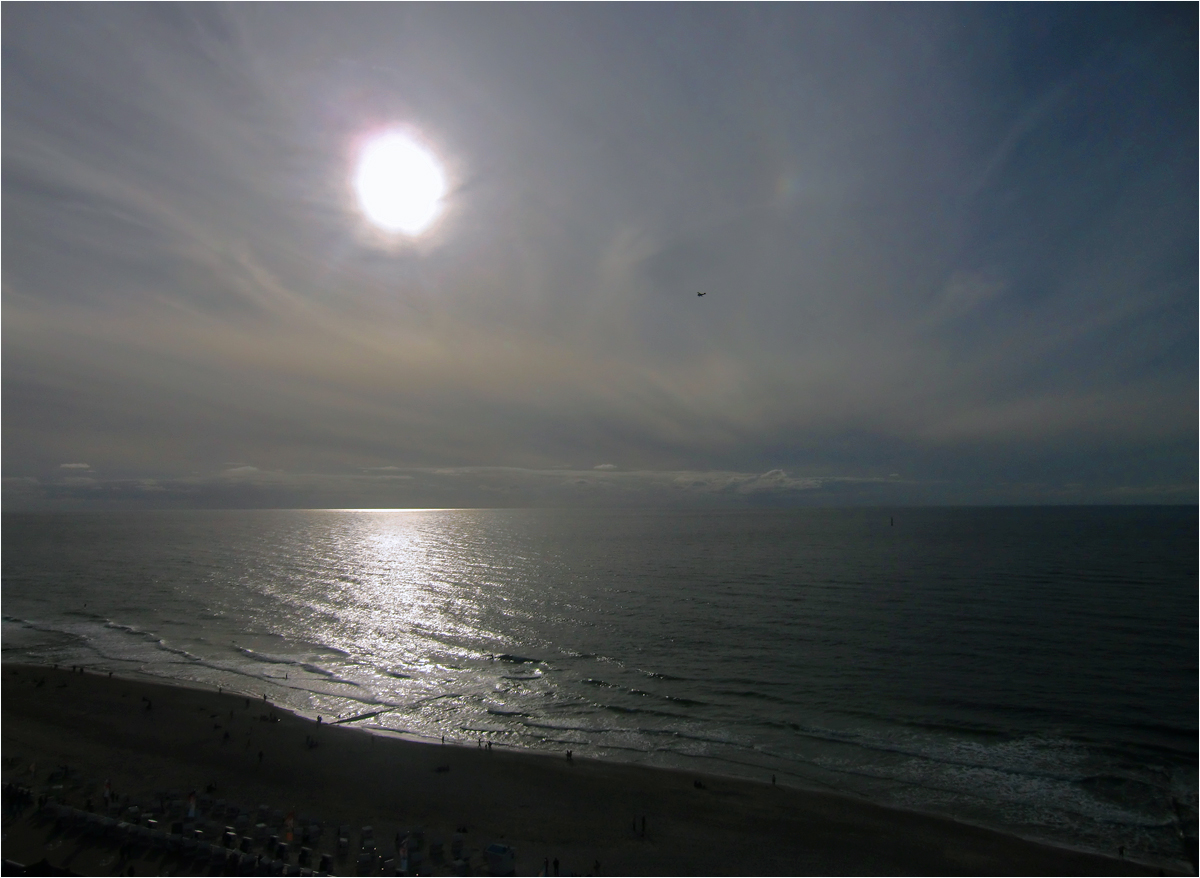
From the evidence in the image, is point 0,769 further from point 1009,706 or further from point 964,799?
point 1009,706

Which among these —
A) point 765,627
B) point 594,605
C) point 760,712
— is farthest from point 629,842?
point 594,605

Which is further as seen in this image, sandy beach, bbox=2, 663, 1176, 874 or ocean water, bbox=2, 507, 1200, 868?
ocean water, bbox=2, 507, 1200, 868

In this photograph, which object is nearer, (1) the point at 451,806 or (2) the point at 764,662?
(1) the point at 451,806

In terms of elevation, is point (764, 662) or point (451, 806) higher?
point (764, 662)

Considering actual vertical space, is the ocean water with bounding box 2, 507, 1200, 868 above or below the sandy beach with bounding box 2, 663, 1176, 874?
above
